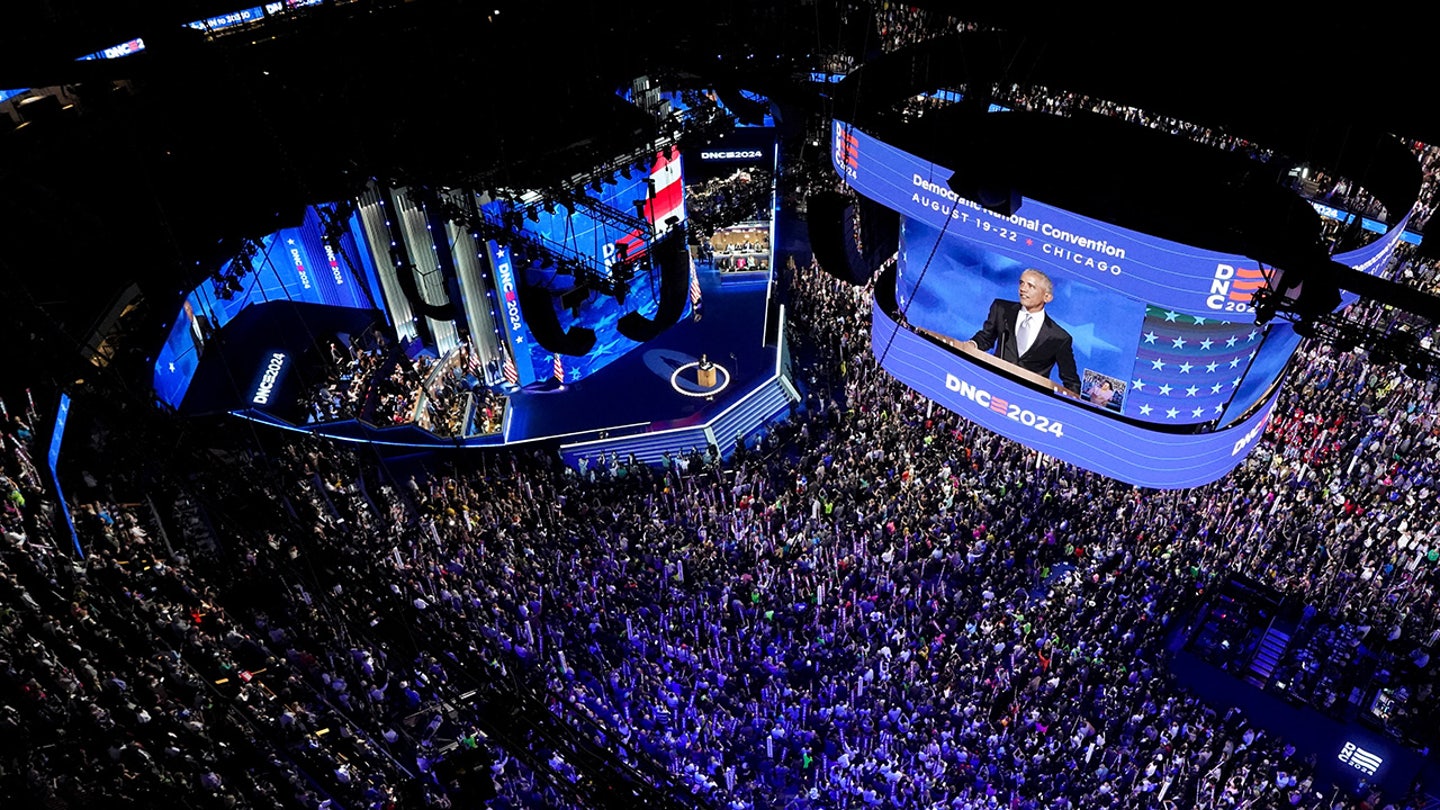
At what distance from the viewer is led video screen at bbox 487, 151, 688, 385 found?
19.7m

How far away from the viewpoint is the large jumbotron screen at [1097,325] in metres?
9.93

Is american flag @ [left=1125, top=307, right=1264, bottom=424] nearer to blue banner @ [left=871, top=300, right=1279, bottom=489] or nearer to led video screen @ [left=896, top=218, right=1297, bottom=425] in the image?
led video screen @ [left=896, top=218, right=1297, bottom=425]

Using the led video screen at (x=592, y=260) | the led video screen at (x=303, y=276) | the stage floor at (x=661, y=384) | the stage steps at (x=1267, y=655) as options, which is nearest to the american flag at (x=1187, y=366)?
the stage steps at (x=1267, y=655)

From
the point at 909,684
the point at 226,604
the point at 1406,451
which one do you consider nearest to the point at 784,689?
the point at 909,684

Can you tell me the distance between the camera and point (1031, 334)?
39.4ft

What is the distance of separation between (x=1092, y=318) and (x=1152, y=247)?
186 centimetres

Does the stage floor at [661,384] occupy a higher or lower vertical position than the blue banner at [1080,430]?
lower

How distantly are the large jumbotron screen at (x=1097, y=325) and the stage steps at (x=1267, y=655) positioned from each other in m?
4.38

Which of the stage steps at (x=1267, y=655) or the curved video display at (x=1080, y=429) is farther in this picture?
the stage steps at (x=1267, y=655)

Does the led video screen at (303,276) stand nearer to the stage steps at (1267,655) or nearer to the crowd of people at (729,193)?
the crowd of people at (729,193)

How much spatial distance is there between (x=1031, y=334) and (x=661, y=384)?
10.7 metres

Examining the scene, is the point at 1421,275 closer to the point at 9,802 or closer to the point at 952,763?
the point at 952,763

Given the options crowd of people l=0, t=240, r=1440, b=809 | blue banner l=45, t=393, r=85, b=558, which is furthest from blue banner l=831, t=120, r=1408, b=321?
blue banner l=45, t=393, r=85, b=558

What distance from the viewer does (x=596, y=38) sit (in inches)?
743
